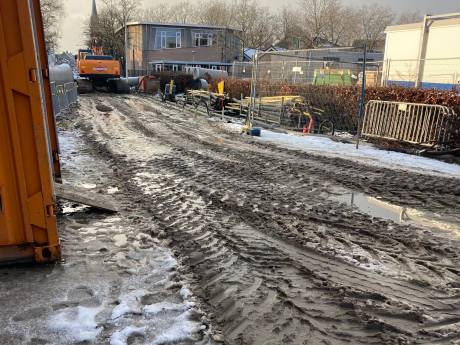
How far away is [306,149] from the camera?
1123 centimetres

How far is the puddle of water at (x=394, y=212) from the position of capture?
5462 mm

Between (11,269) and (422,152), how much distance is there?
1003cm

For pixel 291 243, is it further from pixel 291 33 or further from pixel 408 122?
pixel 291 33

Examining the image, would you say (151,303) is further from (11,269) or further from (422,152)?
(422,152)

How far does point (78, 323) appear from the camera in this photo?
3131 millimetres

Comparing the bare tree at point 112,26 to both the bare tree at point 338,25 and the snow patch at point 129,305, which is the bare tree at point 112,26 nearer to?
the bare tree at point 338,25

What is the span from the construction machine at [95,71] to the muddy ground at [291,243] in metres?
22.6

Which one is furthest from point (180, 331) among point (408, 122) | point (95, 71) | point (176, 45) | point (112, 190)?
point (176, 45)

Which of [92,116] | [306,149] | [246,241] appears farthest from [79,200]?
[92,116]

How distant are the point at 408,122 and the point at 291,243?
8.42 meters

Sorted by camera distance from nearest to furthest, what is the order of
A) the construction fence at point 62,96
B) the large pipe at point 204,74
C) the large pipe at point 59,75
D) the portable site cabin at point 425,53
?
the construction fence at point 62,96 → the large pipe at point 59,75 → the portable site cabin at point 425,53 → the large pipe at point 204,74

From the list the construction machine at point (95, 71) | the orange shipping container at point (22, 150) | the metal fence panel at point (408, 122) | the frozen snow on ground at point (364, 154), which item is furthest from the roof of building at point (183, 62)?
the orange shipping container at point (22, 150)

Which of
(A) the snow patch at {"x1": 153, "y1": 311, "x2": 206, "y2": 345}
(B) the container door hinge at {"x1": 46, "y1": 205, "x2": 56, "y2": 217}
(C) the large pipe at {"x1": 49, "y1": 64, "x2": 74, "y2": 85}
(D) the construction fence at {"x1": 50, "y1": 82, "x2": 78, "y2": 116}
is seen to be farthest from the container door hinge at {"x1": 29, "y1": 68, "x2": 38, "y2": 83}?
(C) the large pipe at {"x1": 49, "y1": 64, "x2": 74, "y2": 85}

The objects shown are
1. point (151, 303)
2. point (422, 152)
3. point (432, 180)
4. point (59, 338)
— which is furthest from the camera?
point (422, 152)
